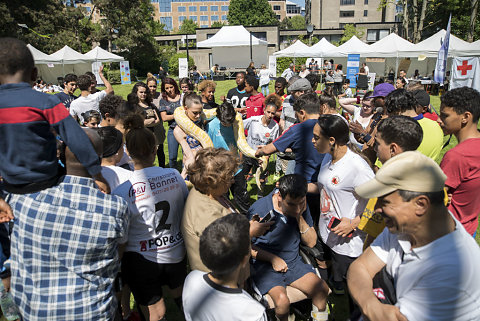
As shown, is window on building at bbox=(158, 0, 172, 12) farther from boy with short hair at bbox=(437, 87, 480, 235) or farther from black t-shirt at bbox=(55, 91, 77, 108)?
boy with short hair at bbox=(437, 87, 480, 235)

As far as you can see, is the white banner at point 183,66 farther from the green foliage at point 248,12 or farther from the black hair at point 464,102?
the green foliage at point 248,12

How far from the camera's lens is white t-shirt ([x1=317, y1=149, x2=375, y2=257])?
2.99 meters

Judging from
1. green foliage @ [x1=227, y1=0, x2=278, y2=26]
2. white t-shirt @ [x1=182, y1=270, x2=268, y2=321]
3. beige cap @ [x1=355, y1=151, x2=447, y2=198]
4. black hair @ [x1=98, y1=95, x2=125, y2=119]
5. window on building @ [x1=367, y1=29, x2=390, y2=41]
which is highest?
green foliage @ [x1=227, y1=0, x2=278, y2=26]

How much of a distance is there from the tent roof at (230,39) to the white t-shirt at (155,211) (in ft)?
78.3

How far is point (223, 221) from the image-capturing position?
76.7 inches

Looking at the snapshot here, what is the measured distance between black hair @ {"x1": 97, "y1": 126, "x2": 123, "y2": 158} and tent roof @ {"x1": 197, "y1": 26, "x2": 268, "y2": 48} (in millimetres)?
23179

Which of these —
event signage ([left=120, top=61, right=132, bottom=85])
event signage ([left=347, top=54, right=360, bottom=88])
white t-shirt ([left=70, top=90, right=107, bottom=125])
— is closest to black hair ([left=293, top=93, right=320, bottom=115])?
white t-shirt ([left=70, top=90, right=107, bottom=125])

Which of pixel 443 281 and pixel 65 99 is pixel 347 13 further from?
pixel 443 281

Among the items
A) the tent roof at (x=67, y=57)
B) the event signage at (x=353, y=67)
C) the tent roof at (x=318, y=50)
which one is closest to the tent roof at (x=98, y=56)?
the tent roof at (x=67, y=57)

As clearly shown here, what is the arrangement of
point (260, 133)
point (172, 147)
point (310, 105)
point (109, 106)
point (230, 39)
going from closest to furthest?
point (310, 105), point (109, 106), point (260, 133), point (172, 147), point (230, 39)

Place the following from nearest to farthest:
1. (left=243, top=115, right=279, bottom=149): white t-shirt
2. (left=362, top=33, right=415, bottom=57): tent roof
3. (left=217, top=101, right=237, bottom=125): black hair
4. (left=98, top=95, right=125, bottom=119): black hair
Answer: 1. (left=98, top=95, right=125, bottom=119): black hair
2. (left=217, top=101, right=237, bottom=125): black hair
3. (left=243, top=115, right=279, bottom=149): white t-shirt
4. (left=362, top=33, right=415, bottom=57): tent roof

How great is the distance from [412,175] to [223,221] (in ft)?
3.53

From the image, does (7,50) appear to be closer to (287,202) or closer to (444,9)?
(287,202)

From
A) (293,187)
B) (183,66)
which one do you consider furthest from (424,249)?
(183,66)
